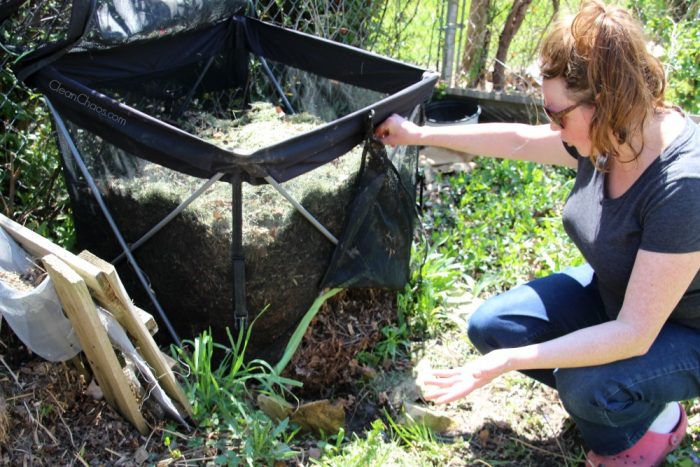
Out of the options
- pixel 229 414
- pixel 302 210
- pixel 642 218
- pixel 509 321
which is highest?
pixel 642 218

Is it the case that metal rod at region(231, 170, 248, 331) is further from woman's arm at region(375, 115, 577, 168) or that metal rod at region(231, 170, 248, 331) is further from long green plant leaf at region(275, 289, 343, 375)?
woman's arm at region(375, 115, 577, 168)

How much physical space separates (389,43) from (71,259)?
3.08m

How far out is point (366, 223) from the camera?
104 inches

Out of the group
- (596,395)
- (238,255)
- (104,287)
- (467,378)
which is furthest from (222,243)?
(596,395)

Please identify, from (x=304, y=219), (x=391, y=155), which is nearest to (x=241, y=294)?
(x=304, y=219)

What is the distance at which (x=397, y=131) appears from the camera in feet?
8.25

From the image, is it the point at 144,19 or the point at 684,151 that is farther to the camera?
the point at 144,19

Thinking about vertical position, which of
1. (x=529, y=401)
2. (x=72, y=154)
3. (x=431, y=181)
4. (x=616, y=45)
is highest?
(x=616, y=45)

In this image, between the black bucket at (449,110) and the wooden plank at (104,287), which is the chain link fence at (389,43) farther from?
the wooden plank at (104,287)

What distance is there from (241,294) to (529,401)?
3.91 ft

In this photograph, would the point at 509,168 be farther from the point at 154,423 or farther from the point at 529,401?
the point at 154,423

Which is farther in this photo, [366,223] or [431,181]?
[431,181]

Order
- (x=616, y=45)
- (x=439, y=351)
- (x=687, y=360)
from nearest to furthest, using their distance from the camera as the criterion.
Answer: (x=616, y=45), (x=687, y=360), (x=439, y=351)

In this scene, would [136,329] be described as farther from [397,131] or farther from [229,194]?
[397,131]
